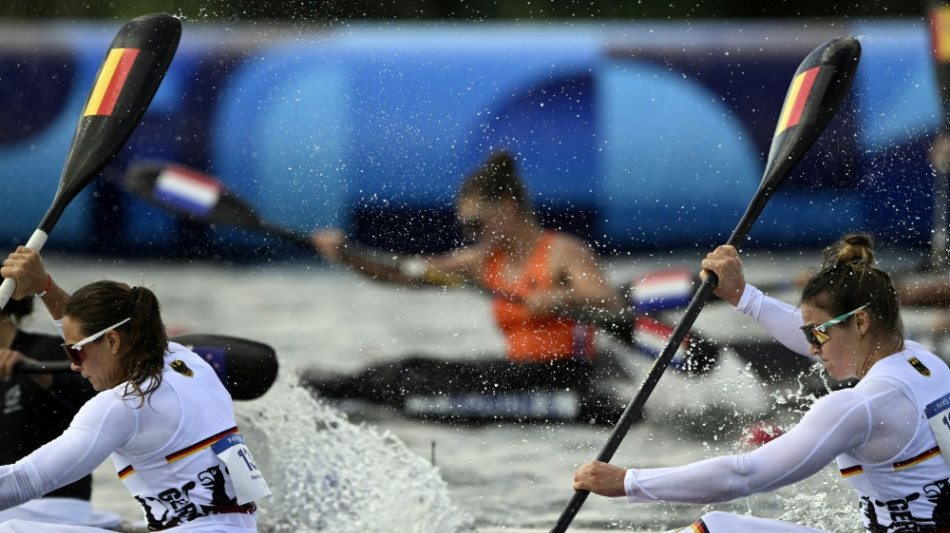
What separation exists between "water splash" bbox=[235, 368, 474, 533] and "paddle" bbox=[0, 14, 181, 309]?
150 cm

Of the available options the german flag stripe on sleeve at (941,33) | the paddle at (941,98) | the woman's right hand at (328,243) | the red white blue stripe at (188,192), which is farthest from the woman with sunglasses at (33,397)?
the german flag stripe on sleeve at (941,33)

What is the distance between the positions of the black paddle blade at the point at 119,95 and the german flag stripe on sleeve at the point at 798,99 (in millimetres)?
1919

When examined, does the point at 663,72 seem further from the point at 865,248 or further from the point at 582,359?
the point at 865,248

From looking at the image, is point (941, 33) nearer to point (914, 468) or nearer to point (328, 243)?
point (328, 243)

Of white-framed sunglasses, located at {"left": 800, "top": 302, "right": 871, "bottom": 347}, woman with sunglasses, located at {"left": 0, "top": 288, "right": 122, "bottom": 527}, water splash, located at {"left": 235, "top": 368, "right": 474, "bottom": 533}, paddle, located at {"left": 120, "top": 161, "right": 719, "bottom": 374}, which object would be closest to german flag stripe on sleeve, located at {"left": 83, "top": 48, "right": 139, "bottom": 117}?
woman with sunglasses, located at {"left": 0, "top": 288, "right": 122, "bottom": 527}

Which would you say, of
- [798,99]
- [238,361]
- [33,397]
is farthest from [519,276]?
[33,397]

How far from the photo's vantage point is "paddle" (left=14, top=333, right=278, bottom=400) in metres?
4.49

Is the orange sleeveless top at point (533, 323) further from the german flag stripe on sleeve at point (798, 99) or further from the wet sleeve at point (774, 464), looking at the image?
the wet sleeve at point (774, 464)

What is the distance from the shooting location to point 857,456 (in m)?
3.07

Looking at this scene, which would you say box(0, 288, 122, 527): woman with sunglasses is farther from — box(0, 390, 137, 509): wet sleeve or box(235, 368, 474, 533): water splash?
box(0, 390, 137, 509): wet sleeve

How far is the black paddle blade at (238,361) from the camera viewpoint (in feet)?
14.7

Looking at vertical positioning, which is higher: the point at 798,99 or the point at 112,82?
the point at 798,99

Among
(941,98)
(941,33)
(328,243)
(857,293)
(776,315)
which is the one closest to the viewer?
(857,293)

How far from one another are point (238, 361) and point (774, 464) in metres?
2.08
